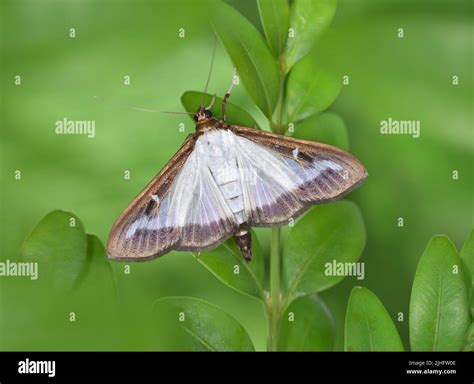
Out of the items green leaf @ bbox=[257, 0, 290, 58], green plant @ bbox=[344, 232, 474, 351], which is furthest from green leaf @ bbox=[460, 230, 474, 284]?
green leaf @ bbox=[257, 0, 290, 58]

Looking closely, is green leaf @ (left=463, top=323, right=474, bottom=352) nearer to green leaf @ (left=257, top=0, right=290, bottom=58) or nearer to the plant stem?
the plant stem

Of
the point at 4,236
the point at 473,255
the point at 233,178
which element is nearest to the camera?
the point at 473,255

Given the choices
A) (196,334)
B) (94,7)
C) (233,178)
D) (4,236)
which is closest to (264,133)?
(233,178)

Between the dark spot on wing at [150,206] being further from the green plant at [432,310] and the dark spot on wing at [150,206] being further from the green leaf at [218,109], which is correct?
the green plant at [432,310]

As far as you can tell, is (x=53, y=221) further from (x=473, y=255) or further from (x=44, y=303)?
(x=473, y=255)

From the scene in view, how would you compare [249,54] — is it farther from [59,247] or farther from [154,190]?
[59,247]
